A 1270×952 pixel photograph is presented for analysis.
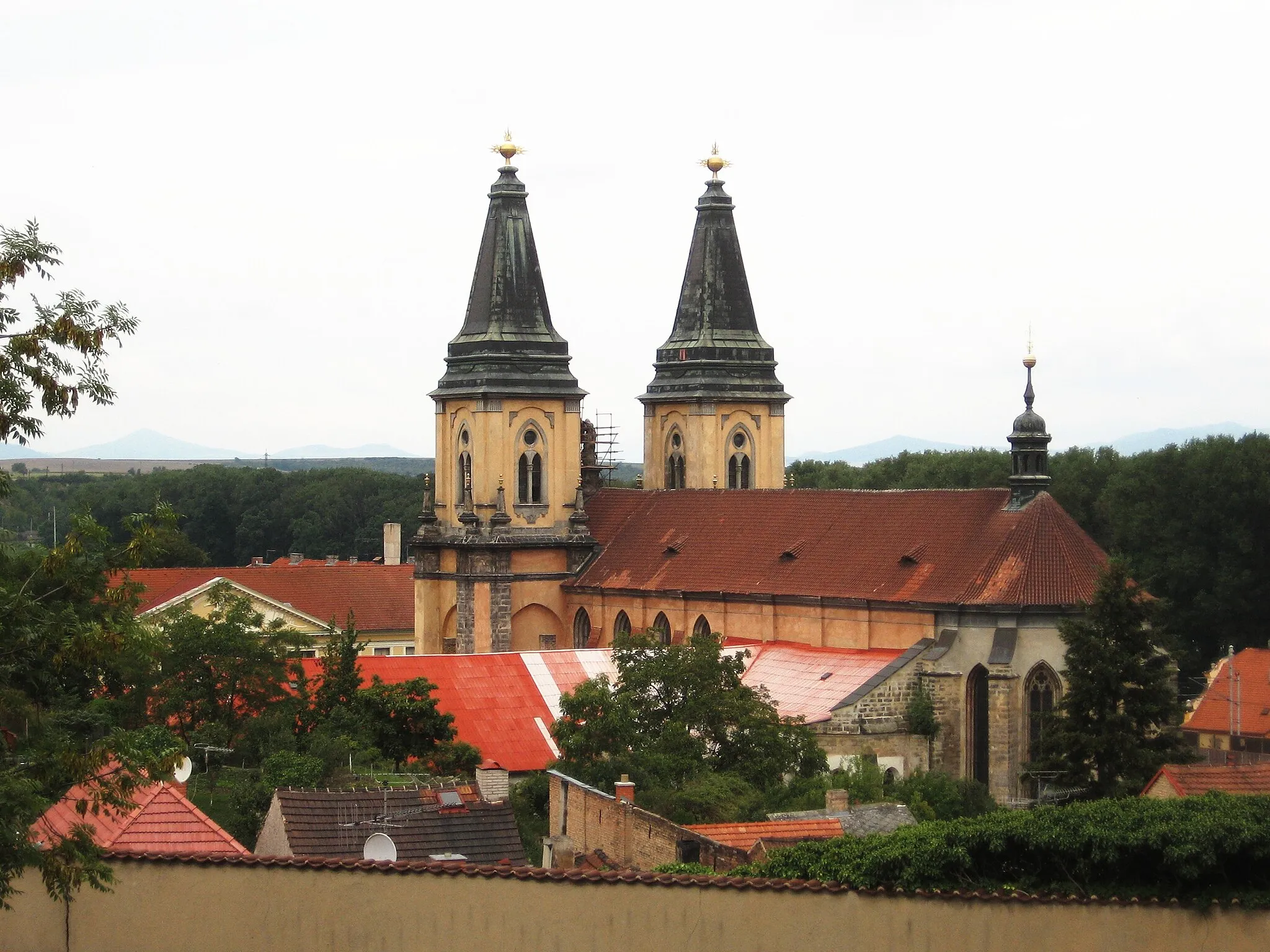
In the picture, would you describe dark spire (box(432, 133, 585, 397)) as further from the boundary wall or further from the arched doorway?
the boundary wall

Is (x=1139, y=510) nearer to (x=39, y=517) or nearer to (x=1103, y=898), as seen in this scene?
(x=1103, y=898)

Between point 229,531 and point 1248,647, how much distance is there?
9386cm

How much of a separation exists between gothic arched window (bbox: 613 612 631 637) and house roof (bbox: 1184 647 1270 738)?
57.1 feet

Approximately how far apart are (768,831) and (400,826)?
5.45 metres

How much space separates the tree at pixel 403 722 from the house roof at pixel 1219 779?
57.2 feet

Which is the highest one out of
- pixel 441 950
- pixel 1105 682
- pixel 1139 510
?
pixel 1139 510

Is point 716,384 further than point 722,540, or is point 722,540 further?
point 716,384

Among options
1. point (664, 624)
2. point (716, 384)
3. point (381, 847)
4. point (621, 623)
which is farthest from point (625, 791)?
point (716, 384)

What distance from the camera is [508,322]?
233 ft

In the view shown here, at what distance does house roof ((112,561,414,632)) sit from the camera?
92938mm

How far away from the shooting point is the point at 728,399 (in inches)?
3029

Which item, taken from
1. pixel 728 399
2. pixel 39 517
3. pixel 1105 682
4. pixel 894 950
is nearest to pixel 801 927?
pixel 894 950

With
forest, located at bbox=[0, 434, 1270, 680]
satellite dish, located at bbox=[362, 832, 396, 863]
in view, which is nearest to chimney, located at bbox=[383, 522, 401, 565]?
forest, located at bbox=[0, 434, 1270, 680]

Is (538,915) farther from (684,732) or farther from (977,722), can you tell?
(977,722)
